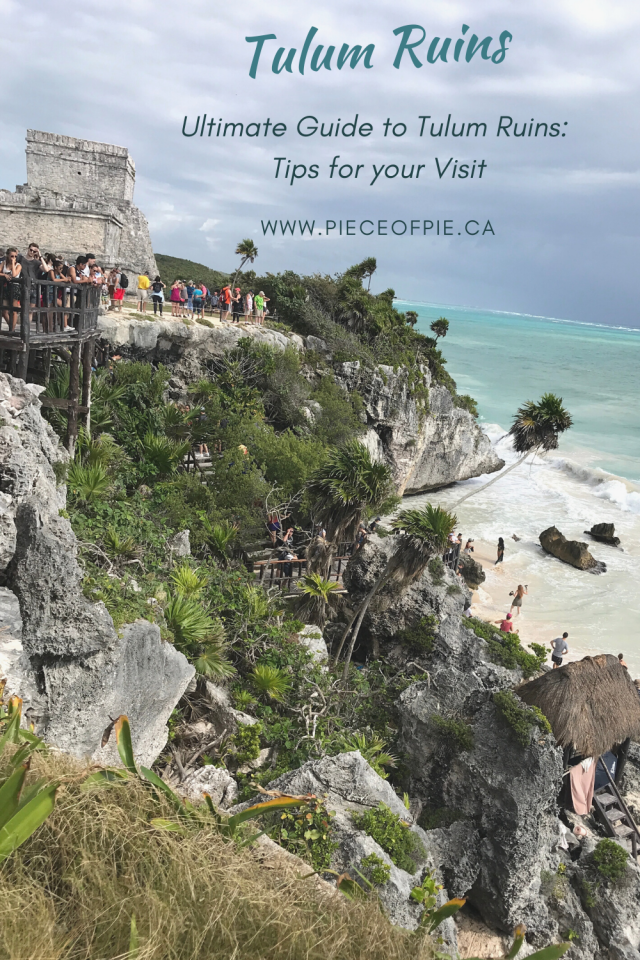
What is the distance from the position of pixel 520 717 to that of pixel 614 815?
5.09m

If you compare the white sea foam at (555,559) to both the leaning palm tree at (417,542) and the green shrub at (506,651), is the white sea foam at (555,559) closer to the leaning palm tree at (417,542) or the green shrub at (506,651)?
the green shrub at (506,651)

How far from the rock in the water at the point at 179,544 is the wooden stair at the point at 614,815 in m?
10.2

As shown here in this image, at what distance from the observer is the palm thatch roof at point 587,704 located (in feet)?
38.4

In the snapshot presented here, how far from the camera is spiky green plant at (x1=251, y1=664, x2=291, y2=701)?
36.3 feet

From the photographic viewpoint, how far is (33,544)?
7.44m

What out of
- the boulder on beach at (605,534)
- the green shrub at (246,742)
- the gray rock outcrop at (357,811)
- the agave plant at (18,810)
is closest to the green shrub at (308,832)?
the gray rock outcrop at (357,811)

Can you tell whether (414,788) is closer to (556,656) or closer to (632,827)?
(632,827)

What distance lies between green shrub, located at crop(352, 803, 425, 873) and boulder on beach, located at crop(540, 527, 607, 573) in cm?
2315

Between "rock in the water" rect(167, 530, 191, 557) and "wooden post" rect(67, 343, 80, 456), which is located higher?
"wooden post" rect(67, 343, 80, 456)

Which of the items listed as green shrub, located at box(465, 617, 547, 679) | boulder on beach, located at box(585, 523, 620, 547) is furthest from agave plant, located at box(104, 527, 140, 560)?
boulder on beach, located at box(585, 523, 620, 547)

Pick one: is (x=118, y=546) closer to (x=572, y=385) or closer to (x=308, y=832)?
(x=308, y=832)

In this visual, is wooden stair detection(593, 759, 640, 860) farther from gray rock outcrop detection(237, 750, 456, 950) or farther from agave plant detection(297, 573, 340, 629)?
agave plant detection(297, 573, 340, 629)

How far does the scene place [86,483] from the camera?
1177 cm

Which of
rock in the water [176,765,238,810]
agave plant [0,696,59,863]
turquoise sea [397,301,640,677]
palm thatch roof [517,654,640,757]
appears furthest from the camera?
turquoise sea [397,301,640,677]
